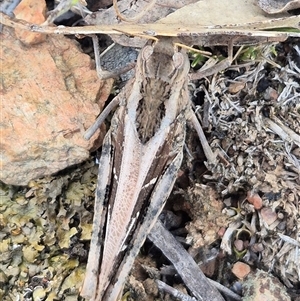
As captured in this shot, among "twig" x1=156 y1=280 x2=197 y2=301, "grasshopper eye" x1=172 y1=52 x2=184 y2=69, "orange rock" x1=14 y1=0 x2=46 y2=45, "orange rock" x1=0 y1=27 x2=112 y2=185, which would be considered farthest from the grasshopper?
"orange rock" x1=14 y1=0 x2=46 y2=45

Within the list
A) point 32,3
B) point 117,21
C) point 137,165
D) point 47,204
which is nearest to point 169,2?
point 117,21

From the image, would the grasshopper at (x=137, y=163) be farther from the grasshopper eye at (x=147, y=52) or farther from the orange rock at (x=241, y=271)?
the orange rock at (x=241, y=271)

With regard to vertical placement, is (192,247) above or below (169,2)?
below

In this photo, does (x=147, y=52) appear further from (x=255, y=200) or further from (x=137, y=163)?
(x=255, y=200)

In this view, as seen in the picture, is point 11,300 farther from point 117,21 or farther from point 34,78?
point 117,21

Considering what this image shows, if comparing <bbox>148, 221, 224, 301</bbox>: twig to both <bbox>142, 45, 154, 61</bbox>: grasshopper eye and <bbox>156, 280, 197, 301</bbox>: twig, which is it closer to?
<bbox>156, 280, 197, 301</bbox>: twig

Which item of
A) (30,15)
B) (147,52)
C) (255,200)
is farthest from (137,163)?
(30,15)

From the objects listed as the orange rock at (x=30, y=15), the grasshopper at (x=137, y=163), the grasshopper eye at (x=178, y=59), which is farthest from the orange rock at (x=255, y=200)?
the orange rock at (x=30, y=15)
